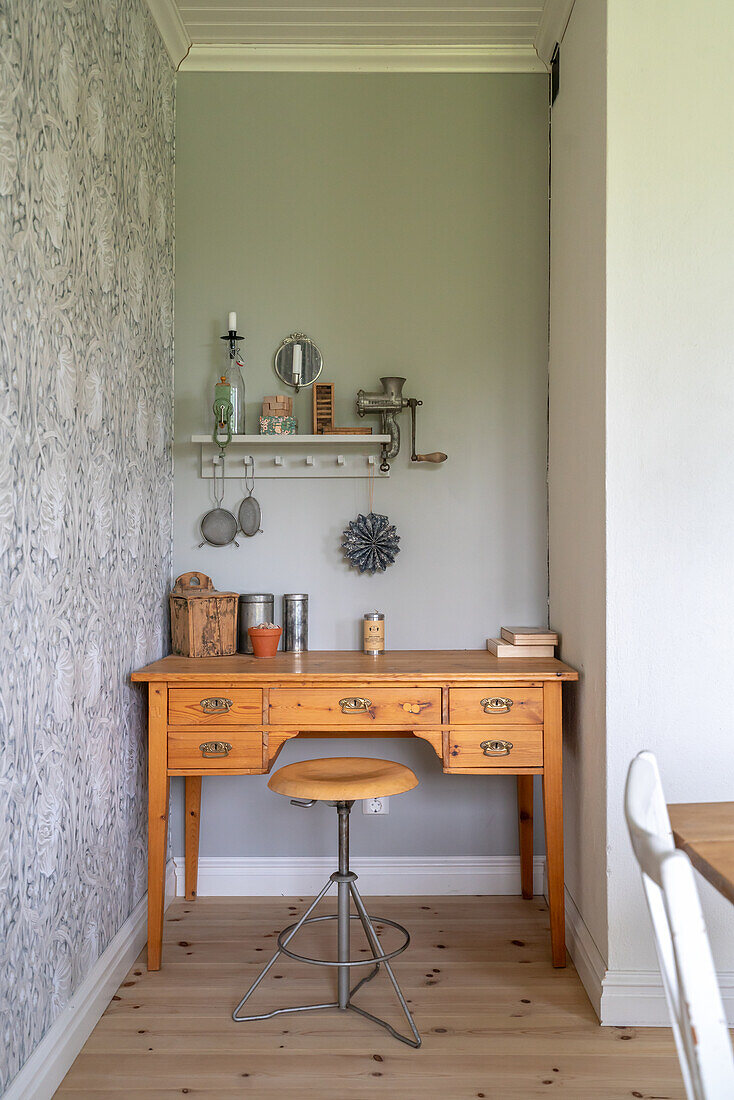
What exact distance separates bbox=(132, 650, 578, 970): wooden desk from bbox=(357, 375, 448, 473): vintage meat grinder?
82cm

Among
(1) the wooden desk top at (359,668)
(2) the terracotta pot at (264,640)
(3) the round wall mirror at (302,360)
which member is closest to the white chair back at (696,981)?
(1) the wooden desk top at (359,668)

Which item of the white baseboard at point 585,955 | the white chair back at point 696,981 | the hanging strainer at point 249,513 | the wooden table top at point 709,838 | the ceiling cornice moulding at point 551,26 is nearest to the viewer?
the white chair back at point 696,981

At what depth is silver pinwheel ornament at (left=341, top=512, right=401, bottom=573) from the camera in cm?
280

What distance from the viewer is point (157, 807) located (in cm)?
227

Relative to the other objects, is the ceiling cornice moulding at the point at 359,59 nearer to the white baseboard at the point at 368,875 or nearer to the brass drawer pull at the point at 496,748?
the brass drawer pull at the point at 496,748

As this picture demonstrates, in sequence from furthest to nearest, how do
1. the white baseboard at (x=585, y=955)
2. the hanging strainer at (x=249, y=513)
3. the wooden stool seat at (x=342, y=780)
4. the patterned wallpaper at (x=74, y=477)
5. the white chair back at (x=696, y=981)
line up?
the hanging strainer at (x=249, y=513) → the white baseboard at (x=585, y=955) → the wooden stool seat at (x=342, y=780) → the patterned wallpaper at (x=74, y=477) → the white chair back at (x=696, y=981)

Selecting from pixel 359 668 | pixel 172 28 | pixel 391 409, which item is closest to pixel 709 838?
pixel 359 668

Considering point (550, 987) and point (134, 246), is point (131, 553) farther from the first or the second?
point (550, 987)

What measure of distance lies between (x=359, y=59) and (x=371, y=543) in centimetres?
170

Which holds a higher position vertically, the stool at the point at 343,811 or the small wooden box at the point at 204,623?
the small wooden box at the point at 204,623

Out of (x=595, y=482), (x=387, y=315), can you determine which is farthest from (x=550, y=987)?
(x=387, y=315)

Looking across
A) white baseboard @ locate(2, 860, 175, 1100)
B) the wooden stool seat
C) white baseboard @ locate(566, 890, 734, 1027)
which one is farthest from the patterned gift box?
white baseboard @ locate(566, 890, 734, 1027)

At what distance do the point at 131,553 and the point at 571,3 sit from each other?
213 centimetres

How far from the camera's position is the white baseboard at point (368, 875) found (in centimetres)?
281
